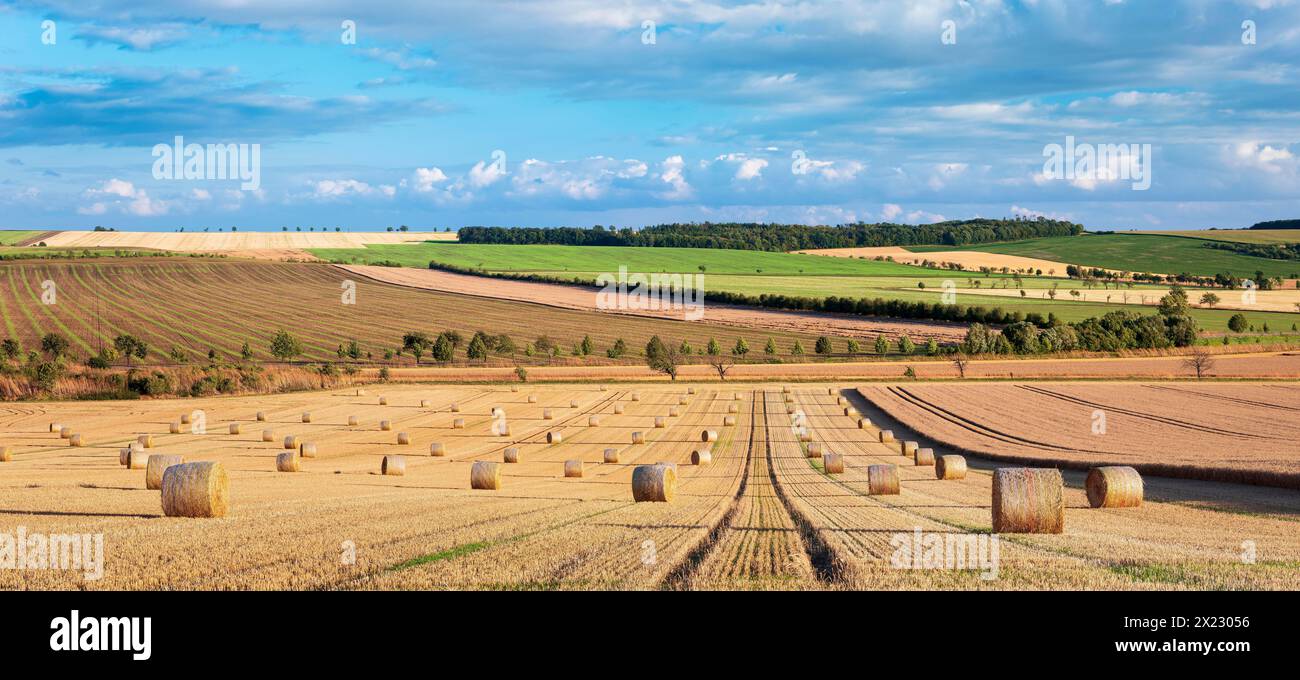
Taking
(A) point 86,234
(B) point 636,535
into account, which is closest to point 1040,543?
(B) point 636,535

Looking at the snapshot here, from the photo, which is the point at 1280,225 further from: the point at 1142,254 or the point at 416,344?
the point at 416,344

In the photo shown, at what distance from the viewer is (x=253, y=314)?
10269 cm

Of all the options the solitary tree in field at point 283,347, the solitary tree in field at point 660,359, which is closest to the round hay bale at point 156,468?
the solitary tree in field at point 660,359

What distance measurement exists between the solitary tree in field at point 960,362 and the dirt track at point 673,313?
25.3 ft

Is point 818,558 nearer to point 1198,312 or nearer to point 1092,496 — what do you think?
point 1092,496

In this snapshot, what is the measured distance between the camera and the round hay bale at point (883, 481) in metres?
25.2

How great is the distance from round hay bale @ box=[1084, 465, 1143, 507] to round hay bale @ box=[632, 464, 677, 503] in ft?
28.8

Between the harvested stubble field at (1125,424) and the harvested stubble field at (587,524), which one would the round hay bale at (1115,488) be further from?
the harvested stubble field at (1125,424)

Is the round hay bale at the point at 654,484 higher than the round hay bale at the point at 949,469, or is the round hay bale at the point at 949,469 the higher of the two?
the round hay bale at the point at 654,484

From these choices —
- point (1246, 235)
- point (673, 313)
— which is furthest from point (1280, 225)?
point (673, 313)

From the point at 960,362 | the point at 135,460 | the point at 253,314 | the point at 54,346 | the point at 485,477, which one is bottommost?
the point at 135,460

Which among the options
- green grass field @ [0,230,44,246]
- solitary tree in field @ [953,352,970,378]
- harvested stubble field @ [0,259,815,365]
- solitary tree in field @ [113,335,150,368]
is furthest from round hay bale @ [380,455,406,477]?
green grass field @ [0,230,44,246]

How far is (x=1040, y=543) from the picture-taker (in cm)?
1616

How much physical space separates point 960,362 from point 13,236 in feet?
533
